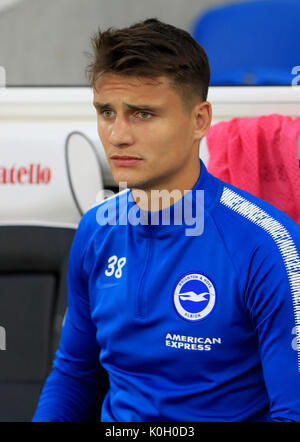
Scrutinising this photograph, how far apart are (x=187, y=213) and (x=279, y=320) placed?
0.71 feet

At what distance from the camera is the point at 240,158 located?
45.9 inches

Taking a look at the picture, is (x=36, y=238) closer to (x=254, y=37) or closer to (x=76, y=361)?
(x=76, y=361)

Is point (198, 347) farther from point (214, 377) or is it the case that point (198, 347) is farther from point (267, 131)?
point (267, 131)

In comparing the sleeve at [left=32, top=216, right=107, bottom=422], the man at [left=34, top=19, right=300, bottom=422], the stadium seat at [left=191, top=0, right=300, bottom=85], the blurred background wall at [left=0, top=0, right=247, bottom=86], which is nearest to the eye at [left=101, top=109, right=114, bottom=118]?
the man at [left=34, top=19, right=300, bottom=422]

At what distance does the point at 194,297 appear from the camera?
0.88m

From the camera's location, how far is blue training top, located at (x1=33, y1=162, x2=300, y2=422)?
2.72 feet

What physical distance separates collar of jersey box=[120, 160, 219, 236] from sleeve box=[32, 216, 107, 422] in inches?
6.2

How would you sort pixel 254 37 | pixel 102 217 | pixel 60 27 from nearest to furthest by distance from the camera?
pixel 102 217, pixel 254 37, pixel 60 27

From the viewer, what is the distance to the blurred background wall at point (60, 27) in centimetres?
371

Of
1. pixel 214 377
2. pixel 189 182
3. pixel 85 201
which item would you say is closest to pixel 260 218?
pixel 189 182

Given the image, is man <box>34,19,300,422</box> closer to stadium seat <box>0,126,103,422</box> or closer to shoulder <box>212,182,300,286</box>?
shoulder <box>212,182,300,286</box>

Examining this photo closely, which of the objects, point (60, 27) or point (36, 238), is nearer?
point (36, 238)

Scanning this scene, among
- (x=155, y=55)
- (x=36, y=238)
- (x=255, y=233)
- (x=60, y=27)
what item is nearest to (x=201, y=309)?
(x=255, y=233)

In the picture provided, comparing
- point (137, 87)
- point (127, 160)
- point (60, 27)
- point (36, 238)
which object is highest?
point (60, 27)
